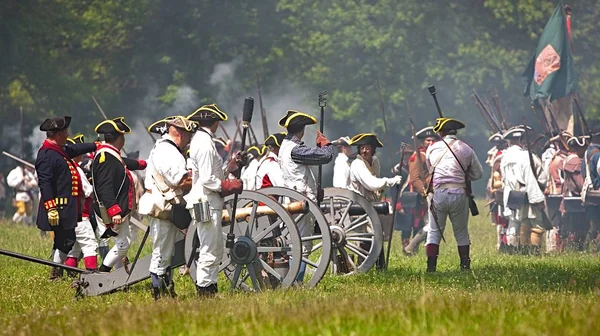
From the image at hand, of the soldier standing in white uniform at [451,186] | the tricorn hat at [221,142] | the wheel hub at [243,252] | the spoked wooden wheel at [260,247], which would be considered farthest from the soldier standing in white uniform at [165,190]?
the tricorn hat at [221,142]

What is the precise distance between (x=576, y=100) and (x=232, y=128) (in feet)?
43.6

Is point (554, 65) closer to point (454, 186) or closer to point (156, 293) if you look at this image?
point (454, 186)

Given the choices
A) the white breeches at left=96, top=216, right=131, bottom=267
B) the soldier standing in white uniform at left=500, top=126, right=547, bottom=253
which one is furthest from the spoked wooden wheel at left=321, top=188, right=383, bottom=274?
the soldier standing in white uniform at left=500, top=126, right=547, bottom=253

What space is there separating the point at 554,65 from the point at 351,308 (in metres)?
14.6

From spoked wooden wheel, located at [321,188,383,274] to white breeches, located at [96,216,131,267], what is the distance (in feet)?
6.32

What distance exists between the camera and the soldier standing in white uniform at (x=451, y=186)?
12.7 m

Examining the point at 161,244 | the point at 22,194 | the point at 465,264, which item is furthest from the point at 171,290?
the point at 22,194

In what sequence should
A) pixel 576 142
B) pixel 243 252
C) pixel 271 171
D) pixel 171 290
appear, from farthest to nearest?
pixel 576 142, pixel 271 171, pixel 243 252, pixel 171 290

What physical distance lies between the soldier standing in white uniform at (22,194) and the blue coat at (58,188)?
41.8 feet

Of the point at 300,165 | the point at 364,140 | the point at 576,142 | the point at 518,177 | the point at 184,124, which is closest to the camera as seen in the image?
the point at 184,124

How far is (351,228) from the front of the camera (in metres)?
12.1

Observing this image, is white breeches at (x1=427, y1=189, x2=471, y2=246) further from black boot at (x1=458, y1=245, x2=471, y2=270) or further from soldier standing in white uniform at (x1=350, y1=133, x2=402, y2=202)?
soldier standing in white uniform at (x1=350, y1=133, x2=402, y2=202)

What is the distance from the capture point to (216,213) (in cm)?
965

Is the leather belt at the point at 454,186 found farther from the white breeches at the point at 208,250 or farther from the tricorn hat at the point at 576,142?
the tricorn hat at the point at 576,142
